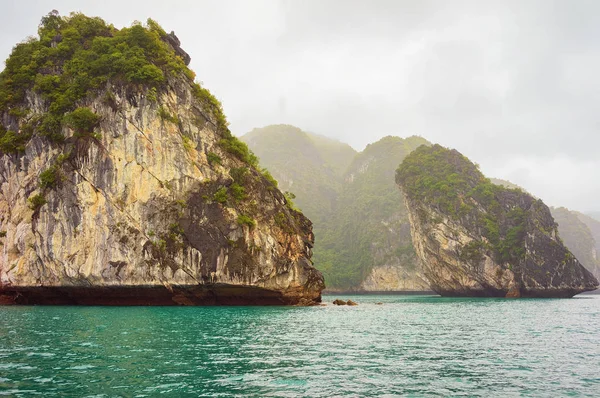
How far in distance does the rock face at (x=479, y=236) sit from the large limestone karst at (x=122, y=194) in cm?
4138

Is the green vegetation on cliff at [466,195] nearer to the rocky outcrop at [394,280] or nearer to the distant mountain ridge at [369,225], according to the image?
the distant mountain ridge at [369,225]

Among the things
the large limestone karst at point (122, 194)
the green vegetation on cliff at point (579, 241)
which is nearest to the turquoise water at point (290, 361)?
the large limestone karst at point (122, 194)

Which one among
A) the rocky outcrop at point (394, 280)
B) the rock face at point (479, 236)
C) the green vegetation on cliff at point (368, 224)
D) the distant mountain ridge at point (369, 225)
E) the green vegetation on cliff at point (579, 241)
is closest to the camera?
the rock face at point (479, 236)

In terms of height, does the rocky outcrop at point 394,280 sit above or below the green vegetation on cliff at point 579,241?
below

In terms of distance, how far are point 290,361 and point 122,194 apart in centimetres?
3260

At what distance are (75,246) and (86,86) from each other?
54.9 feet

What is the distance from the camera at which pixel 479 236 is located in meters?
76.4

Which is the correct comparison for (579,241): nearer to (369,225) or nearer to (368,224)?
(369,225)

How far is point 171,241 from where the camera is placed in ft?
137

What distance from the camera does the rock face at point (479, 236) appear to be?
70.3 metres

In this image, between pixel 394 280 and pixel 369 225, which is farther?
pixel 369 225

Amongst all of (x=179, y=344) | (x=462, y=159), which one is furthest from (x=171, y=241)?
(x=462, y=159)

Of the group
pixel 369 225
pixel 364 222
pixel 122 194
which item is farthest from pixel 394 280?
pixel 122 194

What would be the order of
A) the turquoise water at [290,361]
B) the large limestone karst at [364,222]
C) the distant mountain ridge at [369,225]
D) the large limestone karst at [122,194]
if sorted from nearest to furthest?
the turquoise water at [290,361]
the large limestone karst at [122,194]
the large limestone karst at [364,222]
the distant mountain ridge at [369,225]
